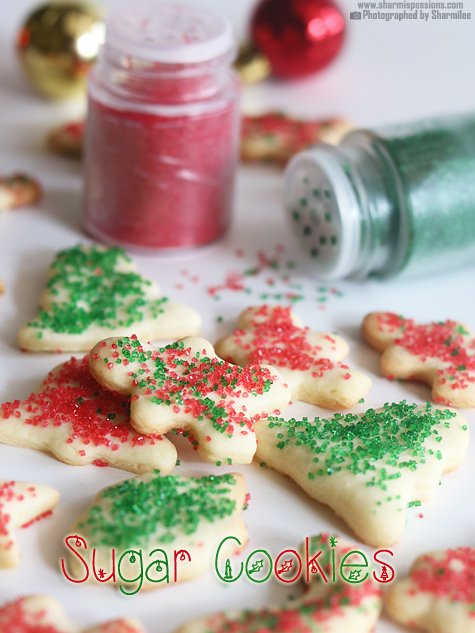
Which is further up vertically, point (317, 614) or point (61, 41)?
point (61, 41)

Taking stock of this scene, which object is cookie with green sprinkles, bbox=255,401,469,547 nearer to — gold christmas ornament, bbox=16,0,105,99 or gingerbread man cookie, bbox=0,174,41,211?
gingerbread man cookie, bbox=0,174,41,211

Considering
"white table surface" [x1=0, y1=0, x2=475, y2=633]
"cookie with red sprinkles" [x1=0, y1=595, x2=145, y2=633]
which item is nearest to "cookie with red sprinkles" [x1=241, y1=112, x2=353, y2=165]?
"white table surface" [x1=0, y1=0, x2=475, y2=633]

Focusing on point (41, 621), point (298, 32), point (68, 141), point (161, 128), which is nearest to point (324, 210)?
point (161, 128)

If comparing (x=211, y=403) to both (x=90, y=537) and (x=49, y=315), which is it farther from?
(x=49, y=315)

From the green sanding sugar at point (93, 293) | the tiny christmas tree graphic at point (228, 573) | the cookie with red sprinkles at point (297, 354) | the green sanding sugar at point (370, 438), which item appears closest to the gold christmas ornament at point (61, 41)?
the green sanding sugar at point (93, 293)

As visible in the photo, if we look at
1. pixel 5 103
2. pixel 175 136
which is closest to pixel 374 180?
pixel 175 136

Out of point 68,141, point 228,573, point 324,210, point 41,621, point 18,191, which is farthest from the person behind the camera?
point 68,141

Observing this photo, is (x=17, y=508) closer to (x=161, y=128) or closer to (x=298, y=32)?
(x=161, y=128)

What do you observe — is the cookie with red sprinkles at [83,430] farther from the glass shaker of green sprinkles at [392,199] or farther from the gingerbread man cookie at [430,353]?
the glass shaker of green sprinkles at [392,199]
